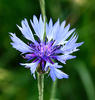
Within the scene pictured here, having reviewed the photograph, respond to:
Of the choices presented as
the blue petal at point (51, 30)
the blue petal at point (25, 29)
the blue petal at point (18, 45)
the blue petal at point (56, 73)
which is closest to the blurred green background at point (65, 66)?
the blue petal at point (51, 30)

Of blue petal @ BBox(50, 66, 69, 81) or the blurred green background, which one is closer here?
blue petal @ BBox(50, 66, 69, 81)

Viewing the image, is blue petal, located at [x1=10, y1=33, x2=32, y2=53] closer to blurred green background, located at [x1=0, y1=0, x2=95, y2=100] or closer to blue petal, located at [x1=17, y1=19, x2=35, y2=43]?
blue petal, located at [x1=17, y1=19, x2=35, y2=43]

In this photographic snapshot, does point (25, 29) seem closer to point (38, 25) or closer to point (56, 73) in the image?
point (38, 25)

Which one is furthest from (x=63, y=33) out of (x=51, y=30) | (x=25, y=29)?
(x=25, y=29)

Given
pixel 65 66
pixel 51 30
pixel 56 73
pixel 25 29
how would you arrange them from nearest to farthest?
pixel 56 73, pixel 25 29, pixel 51 30, pixel 65 66

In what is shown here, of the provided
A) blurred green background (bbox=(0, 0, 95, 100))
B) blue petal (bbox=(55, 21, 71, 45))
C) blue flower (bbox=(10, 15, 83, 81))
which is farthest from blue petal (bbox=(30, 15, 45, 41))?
blurred green background (bbox=(0, 0, 95, 100))

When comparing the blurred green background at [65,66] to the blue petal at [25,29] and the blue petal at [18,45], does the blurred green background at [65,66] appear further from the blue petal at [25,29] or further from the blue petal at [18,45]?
the blue petal at [18,45]

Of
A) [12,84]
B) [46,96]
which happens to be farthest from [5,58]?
[46,96]

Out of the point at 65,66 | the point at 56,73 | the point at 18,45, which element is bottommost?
the point at 56,73
